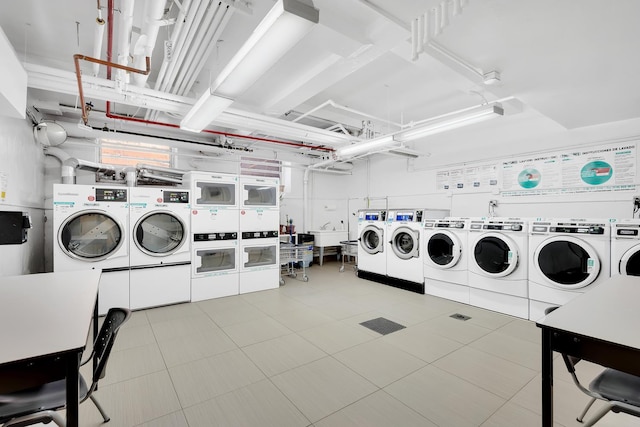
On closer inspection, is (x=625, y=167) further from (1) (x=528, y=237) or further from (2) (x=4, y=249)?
(2) (x=4, y=249)

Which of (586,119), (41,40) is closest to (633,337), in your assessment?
(586,119)

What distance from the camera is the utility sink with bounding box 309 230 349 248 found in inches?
281

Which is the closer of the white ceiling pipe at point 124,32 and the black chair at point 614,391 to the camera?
the black chair at point 614,391

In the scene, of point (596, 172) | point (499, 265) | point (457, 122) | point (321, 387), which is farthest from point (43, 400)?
point (596, 172)

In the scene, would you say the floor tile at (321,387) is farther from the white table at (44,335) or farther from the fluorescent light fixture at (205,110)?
the fluorescent light fixture at (205,110)

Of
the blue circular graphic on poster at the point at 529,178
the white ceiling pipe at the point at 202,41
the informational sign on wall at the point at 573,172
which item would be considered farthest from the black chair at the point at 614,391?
the blue circular graphic on poster at the point at 529,178

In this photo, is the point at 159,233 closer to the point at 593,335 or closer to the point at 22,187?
the point at 22,187

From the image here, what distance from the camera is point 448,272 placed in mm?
4477

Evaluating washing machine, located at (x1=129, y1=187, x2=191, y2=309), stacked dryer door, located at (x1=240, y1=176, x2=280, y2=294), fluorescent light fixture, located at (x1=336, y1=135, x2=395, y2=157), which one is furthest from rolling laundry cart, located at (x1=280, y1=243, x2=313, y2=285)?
fluorescent light fixture, located at (x1=336, y1=135, x2=395, y2=157)

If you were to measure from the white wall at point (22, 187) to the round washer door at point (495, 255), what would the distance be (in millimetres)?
5617

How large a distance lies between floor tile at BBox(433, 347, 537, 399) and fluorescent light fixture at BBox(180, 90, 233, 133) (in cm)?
325

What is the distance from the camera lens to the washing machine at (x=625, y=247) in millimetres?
2961

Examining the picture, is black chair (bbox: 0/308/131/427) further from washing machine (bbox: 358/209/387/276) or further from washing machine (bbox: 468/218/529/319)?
washing machine (bbox: 358/209/387/276)

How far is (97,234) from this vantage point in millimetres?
3973
